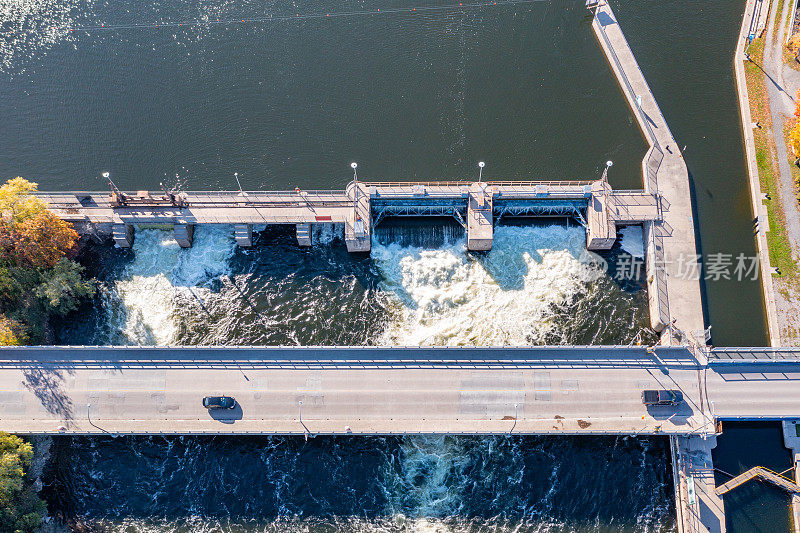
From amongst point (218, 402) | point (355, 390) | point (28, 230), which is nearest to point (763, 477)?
point (355, 390)

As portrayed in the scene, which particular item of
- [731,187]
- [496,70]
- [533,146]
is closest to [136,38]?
[496,70]

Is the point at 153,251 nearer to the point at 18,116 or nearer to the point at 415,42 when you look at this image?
the point at 18,116

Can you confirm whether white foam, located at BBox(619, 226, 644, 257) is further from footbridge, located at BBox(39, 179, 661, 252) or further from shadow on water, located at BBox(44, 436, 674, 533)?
shadow on water, located at BBox(44, 436, 674, 533)

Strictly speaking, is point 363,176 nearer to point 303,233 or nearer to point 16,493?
point 303,233

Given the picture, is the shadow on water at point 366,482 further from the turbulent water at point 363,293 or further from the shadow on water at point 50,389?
the turbulent water at point 363,293

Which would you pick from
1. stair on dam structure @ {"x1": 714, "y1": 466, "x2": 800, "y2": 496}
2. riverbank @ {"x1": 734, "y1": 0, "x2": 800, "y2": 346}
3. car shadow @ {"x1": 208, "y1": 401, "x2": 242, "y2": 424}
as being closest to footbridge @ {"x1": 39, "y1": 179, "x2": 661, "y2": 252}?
riverbank @ {"x1": 734, "y1": 0, "x2": 800, "y2": 346}
